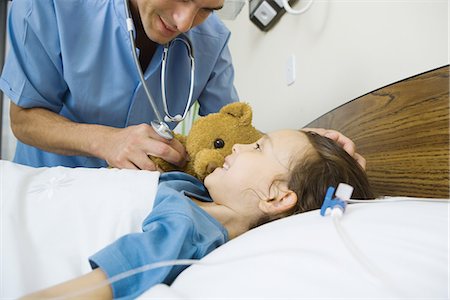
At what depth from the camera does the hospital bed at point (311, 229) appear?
1.52 feet

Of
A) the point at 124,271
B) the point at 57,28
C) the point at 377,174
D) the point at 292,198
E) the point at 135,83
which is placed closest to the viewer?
the point at 124,271

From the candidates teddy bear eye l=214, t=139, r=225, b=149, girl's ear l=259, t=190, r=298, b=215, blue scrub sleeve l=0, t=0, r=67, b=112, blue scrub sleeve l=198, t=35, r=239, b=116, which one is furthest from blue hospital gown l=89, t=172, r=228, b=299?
blue scrub sleeve l=198, t=35, r=239, b=116

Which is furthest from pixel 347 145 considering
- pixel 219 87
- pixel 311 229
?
pixel 219 87

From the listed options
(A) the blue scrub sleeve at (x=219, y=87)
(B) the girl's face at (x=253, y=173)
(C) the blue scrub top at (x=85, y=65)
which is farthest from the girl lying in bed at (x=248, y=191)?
(A) the blue scrub sleeve at (x=219, y=87)

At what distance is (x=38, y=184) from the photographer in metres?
0.79

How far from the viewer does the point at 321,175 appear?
Answer: 81 cm

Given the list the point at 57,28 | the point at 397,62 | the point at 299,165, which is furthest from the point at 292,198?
the point at 57,28

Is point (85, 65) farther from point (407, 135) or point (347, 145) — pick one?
point (407, 135)

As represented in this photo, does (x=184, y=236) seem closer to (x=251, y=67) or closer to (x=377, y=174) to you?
(x=377, y=174)

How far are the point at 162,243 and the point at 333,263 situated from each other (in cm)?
26

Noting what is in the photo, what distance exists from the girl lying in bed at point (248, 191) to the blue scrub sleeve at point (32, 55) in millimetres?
515

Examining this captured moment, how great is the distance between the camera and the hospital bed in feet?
1.52

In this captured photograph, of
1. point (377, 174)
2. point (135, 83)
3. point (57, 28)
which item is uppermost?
point (57, 28)

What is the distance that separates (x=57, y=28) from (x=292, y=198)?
0.80m
